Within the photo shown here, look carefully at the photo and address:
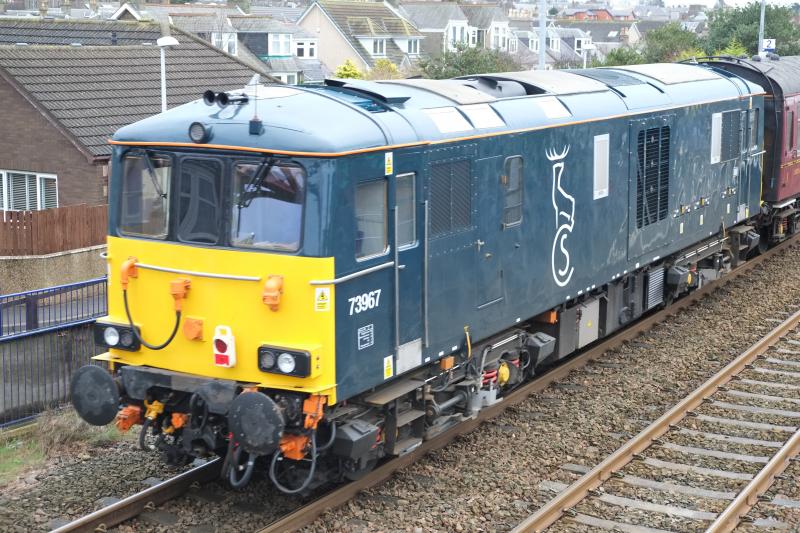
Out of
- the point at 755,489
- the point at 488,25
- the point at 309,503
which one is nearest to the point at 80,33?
the point at 309,503

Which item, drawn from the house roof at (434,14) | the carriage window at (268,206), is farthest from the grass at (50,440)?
the house roof at (434,14)

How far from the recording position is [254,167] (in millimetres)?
8648

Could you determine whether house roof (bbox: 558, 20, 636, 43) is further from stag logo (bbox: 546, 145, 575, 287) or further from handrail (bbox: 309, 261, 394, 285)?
handrail (bbox: 309, 261, 394, 285)

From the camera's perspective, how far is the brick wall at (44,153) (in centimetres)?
2252

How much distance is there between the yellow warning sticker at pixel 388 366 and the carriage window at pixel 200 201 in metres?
1.79

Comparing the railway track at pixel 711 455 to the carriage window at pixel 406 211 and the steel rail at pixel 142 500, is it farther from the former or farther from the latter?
the steel rail at pixel 142 500

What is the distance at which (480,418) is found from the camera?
1170 cm

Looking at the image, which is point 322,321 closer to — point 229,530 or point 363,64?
point 229,530

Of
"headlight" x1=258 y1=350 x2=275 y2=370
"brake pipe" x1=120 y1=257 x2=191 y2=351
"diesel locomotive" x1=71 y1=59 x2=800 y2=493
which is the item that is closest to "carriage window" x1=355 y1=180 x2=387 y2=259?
"diesel locomotive" x1=71 y1=59 x2=800 y2=493

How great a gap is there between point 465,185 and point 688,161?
688 cm

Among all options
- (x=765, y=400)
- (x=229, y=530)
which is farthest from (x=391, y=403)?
(x=765, y=400)

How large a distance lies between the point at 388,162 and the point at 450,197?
3.95 ft

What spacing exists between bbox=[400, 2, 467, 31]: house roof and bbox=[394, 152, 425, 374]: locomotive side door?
8179cm

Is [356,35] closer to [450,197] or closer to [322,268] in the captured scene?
[450,197]
